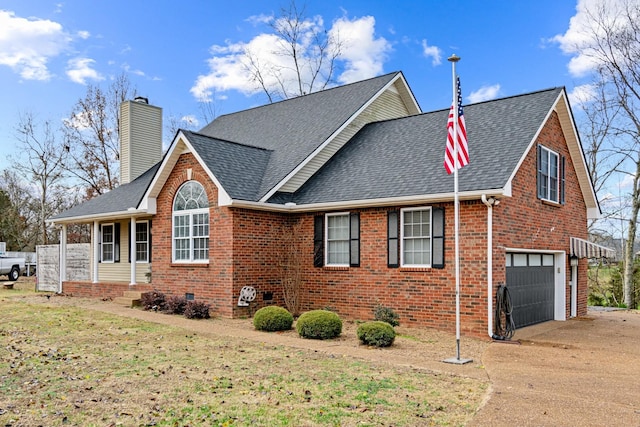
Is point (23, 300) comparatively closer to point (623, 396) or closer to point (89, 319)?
point (89, 319)

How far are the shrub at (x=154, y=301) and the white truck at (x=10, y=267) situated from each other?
19484 mm

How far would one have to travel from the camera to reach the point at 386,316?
13.0 meters

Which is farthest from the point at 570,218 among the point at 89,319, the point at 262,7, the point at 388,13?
the point at 262,7

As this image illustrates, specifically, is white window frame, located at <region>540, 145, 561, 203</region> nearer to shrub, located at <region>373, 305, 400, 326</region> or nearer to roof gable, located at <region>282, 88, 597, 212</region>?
roof gable, located at <region>282, 88, 597, 212</region>

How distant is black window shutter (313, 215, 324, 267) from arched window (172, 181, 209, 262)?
2.97 metres

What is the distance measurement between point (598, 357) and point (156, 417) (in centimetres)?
818

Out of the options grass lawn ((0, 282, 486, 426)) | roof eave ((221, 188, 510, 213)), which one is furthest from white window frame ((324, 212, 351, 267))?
grass lawn ((0, 282, 486, 426))

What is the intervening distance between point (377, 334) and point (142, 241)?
11.7 meters

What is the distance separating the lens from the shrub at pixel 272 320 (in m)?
12.6

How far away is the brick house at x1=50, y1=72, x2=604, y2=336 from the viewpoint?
42.2 ft

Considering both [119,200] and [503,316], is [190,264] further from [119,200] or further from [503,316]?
[503,316]

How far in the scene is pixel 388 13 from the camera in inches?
920

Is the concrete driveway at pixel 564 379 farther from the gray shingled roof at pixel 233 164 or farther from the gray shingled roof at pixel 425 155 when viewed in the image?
the gray shingled roof at pixel 233 164

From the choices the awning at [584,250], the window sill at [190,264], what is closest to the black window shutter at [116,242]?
the window sill at [190,264]
